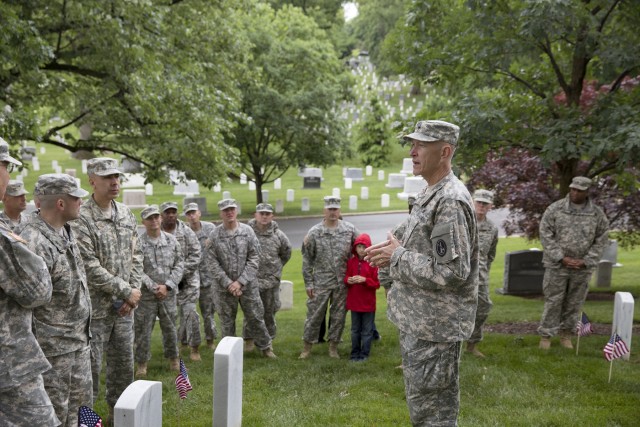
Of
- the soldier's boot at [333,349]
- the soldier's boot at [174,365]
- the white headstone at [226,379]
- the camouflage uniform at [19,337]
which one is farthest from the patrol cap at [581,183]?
the camouflage uniform at [19,337]

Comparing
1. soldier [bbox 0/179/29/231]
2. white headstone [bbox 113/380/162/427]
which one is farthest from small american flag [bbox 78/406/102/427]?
soldier [bbox 0/179/29/231]

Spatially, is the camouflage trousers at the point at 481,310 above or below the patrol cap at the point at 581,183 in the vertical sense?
below

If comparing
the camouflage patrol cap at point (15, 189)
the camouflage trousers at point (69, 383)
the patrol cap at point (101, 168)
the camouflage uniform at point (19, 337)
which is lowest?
the camouflage trousers at point (69, 383)

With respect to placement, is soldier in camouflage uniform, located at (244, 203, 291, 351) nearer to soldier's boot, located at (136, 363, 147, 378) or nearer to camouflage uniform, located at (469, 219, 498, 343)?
soldier's boot, located at (136, 363, 147, 378)

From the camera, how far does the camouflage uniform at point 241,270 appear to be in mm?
10273

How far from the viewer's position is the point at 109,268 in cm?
698

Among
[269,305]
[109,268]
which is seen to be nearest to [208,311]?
[269,305]

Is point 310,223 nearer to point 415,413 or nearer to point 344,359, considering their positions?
point 344,359

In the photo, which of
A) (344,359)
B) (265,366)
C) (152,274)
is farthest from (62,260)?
(344,359)

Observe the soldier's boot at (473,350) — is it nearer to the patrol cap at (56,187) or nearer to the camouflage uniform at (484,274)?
the camouflage uniform at (484,274)

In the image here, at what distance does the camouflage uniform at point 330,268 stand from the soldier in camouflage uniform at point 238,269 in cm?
71

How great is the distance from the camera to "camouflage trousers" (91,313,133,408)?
7.02 meters

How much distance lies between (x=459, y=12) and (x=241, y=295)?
19.1ft

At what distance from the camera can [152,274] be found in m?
9.38
